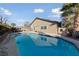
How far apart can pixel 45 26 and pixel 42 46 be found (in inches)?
23.4

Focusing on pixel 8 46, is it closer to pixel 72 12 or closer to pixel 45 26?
pixel 45 26

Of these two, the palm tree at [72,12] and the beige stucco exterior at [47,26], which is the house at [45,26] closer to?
the beige stucco exterior at [47,26]

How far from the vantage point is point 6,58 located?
5234 millimetres

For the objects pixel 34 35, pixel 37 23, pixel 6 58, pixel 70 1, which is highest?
pixel 70 1

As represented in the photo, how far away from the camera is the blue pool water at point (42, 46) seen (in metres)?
5.31

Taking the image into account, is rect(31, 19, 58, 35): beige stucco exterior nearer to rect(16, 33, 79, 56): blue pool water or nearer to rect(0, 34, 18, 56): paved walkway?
rect(16, 33, 79, 56): blue pool water

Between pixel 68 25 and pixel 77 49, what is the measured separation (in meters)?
0.73

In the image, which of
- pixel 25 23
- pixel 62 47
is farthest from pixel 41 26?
pixel 62 47

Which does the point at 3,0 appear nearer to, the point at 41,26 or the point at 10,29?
the point at 10,29

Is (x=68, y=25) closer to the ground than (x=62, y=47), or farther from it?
farther from it

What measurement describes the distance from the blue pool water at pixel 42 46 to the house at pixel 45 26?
18 centimetres

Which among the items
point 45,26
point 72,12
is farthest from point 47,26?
point 72,12

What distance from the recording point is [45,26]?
5570 mm

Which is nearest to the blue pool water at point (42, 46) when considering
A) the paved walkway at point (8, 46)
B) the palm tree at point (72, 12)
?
the paved walkway at point (8, 46)
